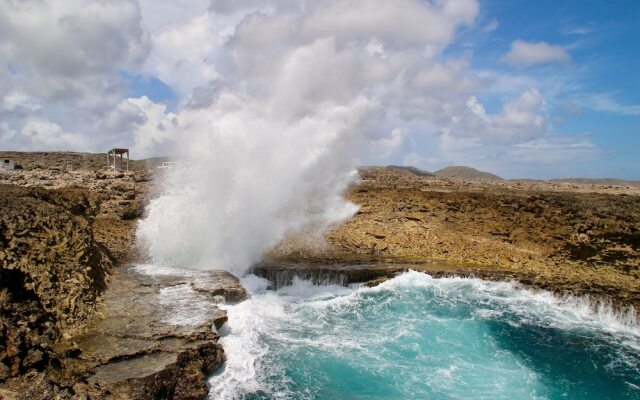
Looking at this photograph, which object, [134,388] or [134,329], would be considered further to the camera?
[134,329]

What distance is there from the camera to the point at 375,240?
16234 millimetres

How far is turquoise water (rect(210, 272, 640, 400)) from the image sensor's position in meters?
7.56

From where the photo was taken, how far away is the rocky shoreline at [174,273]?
6105mm

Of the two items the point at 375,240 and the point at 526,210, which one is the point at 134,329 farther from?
the point at 526,210

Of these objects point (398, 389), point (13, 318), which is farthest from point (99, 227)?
point (398, 389)

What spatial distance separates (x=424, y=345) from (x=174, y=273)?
617cm

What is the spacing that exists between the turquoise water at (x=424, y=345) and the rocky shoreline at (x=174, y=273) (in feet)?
2.13

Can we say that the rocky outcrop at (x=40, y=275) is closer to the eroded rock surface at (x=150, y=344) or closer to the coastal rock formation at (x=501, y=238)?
the eroded rock surface at (x=150, y=344)

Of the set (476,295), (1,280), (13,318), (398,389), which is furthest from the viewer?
(476,295)

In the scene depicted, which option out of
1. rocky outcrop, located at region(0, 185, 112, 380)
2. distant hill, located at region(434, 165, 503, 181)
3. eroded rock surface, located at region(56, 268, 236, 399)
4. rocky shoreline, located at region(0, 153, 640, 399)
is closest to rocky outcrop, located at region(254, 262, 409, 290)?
rocky shoreline, located at region(0, 153, 640, 399)

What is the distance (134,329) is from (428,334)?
6156 mm

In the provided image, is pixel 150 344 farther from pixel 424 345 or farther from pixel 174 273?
pixel 424 345

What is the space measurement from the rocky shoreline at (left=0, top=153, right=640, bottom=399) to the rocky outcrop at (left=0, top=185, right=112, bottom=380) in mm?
25

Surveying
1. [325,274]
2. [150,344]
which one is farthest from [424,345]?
[150,344]
